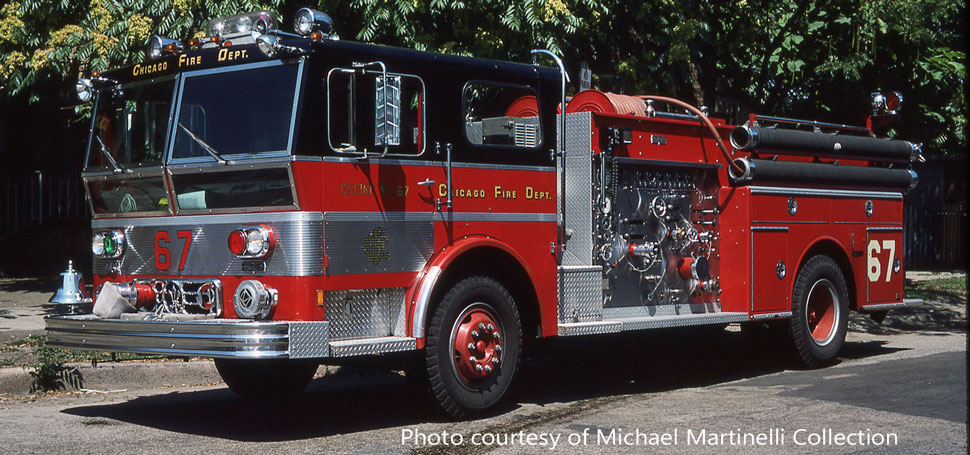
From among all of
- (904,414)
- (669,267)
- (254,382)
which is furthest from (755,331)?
(254,382)

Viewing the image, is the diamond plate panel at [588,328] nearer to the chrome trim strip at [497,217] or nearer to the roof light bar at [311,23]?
the chrome trim strip at [497,217]

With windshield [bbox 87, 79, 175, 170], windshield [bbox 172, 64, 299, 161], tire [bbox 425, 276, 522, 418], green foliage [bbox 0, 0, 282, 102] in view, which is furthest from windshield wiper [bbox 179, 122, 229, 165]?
green foliage [bbox 0, 0, 282, 102]

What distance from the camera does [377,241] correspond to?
7207 millimetres

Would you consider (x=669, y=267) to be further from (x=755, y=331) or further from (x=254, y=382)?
(x=254, y=382)

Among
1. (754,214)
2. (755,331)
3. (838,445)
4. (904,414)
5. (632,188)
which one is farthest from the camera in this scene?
(755,331)

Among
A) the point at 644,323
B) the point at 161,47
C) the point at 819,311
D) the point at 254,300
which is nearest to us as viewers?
the point at 254,300

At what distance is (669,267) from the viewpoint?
955cm

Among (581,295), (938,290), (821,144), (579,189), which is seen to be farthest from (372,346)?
(938,290)

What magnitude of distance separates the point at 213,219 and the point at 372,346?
1343 mm

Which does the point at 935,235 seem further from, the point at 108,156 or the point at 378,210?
the point at 108,156

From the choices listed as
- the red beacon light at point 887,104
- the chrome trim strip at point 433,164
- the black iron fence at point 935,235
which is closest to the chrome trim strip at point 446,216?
the chrome trim strip at point 433,164

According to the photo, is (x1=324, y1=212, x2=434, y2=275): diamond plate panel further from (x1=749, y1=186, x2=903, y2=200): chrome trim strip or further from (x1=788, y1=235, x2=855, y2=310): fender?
(x1=788, y1=235, x2=855, y2=310): fender

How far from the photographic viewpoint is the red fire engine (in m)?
6.89

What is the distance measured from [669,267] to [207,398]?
13.3 ft
